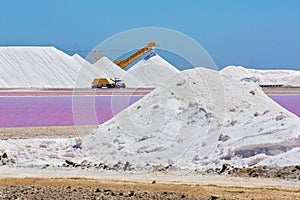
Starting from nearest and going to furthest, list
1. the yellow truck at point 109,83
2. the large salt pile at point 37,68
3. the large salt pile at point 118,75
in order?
the yellow truck at point 109,83
the large salt pile at point 118,75
the large salt pile at point 37,68

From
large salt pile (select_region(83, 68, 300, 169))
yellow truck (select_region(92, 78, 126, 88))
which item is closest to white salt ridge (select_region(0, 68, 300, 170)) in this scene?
large salt pile (select_region(83, 68, 300, 169))

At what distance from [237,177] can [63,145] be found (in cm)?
539

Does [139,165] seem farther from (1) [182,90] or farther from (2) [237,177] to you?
(1) [182,90]

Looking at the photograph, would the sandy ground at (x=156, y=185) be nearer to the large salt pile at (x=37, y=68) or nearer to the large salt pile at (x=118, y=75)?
the large salt pile at (x=118, y=75)

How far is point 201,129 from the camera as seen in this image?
42.9 feet

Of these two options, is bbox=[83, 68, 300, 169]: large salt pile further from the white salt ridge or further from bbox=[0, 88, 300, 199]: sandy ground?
bbox=[0, 88, 300, 199]: sandy ground

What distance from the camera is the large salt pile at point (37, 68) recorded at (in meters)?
67.3

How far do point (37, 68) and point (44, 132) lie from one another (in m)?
56.7

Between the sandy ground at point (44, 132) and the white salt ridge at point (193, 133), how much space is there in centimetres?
138

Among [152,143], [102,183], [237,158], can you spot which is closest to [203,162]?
[237,158]

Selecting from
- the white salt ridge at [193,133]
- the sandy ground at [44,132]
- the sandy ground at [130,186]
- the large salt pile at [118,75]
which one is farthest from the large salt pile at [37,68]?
the sandy ground at [130,186]

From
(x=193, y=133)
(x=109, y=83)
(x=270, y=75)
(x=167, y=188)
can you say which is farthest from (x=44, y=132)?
(x=270, y=75)

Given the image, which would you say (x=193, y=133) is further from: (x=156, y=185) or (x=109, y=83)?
(x=109, y=83)

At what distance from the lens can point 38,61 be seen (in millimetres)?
74812
